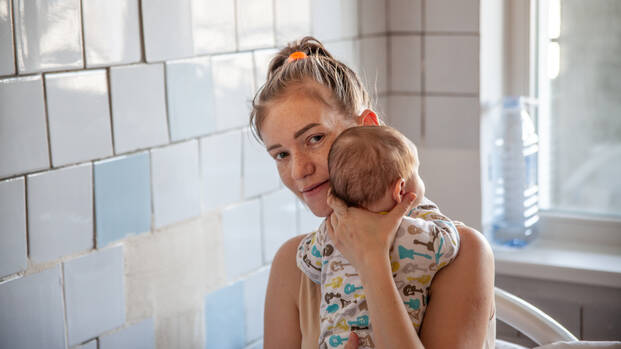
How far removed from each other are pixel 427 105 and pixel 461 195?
1.03 ft

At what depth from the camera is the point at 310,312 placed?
1.37 metres

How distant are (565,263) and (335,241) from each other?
Answer: 1.22m

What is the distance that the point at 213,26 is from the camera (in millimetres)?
1610

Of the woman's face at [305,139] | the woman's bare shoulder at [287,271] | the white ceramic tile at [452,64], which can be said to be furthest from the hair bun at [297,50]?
the white ceramic tile at [452,64]

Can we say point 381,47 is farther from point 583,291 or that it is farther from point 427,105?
point 583,291

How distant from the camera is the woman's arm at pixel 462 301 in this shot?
3.74 ft

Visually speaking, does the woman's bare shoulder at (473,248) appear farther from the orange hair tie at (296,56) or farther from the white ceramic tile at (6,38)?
the white ceramic tile at (6,38)

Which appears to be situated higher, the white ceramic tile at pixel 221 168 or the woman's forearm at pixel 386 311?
the white ceramic tile at pixel 221 168

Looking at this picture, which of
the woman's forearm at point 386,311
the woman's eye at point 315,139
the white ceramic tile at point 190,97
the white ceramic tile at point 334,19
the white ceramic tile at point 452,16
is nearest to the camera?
the woman's forearm at point 386,311

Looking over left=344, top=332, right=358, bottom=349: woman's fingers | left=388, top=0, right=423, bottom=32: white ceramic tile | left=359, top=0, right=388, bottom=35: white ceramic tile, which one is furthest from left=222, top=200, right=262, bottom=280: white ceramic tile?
left=388, top=0, right=423, bottom=32: white ceramic tile

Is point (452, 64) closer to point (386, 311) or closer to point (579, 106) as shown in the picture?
point (579, 106)

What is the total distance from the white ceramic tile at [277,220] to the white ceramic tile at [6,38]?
798 millimetres

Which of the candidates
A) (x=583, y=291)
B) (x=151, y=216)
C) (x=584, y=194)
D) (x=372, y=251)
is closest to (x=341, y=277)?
(x=372, y=251)

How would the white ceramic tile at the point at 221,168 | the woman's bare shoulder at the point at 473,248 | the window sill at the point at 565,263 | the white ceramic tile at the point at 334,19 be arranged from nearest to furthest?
the woman's bare shoulder at the point at 473,248 → the white ceramic tile at the point at 221,168 → the white ceramic tile at the point at 334,19 → the window sill at the point at 565,263
